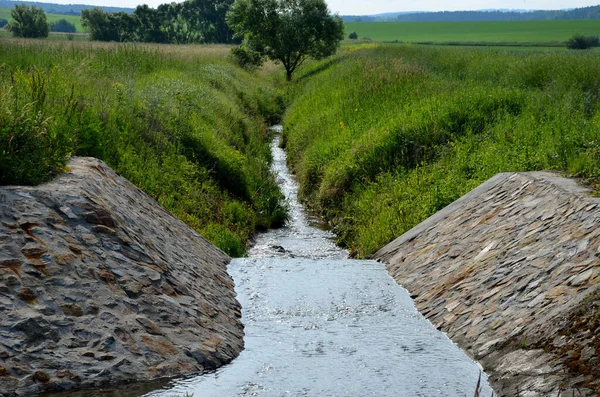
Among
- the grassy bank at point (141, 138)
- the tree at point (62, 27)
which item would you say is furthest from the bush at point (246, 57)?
the tree at point (62, 27)

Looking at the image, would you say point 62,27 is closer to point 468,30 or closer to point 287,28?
point 468,30

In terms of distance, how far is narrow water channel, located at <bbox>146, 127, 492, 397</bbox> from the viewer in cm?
562

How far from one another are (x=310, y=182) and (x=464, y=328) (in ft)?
35.0

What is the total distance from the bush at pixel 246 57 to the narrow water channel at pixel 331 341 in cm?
3360

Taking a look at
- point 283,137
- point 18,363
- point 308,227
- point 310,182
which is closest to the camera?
point 18,363

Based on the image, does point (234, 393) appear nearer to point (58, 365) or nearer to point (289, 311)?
point (58, 365)

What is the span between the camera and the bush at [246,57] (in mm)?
42534

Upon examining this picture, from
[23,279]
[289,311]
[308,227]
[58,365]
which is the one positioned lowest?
[308,227]

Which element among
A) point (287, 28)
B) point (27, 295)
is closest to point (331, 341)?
point (27, 295)

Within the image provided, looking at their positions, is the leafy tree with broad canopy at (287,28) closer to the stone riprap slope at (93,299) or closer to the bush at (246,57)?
the bush at (246,57)

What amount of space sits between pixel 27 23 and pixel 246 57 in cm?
4527

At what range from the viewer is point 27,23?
7844cm

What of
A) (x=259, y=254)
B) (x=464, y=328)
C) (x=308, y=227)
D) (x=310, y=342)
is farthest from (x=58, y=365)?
(x=308, y=227)

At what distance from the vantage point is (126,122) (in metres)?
12.7
